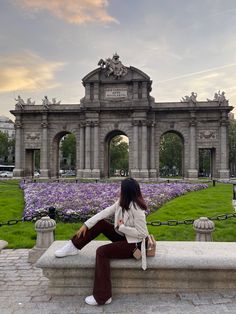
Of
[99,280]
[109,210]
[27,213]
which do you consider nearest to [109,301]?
[99,280]

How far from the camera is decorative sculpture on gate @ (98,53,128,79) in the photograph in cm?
4394

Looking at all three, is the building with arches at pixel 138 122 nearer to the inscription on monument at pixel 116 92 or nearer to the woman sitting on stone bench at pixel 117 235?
the inscription on monument at pixel 116 92

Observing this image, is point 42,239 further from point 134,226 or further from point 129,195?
point 129,195

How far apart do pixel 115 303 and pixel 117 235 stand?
1.32m

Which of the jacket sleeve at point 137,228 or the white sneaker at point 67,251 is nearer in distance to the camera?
the jacket sleeve at point 137,228

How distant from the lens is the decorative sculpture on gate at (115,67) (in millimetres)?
43938

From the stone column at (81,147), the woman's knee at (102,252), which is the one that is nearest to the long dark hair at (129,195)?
the woman's knee at (102,252)

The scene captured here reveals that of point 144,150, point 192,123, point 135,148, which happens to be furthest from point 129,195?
point 192,123

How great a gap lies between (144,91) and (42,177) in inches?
721

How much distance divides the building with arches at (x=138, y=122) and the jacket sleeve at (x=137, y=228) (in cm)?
3644

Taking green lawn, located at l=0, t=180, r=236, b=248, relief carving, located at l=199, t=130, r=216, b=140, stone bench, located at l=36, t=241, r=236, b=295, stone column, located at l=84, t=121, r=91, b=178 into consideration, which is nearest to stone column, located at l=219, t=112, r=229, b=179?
relief carving, located at l=199, t=130, r=216, b=140

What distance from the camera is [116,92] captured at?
44438 mm

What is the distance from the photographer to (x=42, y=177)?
149 feet

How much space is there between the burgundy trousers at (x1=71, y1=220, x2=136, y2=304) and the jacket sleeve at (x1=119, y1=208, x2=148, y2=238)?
230 millimetres
